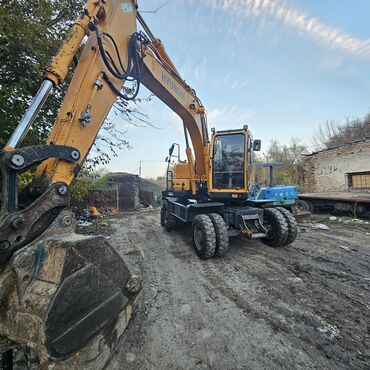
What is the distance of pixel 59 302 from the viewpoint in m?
1.29

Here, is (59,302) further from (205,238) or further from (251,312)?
(205,238)

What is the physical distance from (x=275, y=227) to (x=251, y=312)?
2663mm

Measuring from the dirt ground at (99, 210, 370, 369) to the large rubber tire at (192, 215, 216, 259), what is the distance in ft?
0.57

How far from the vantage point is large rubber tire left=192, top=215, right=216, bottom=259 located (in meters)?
4.02

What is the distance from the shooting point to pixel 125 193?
13.4 m

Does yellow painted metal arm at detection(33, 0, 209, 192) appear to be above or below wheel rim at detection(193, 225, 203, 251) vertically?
above

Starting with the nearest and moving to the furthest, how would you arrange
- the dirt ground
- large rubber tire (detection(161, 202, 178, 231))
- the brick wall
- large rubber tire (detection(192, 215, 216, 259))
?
the dirt ground < large rubber tire (detection(192, 215, 216, 259)) < large rubber tire (detection(161, 202, 178, 231)) < the brick wall

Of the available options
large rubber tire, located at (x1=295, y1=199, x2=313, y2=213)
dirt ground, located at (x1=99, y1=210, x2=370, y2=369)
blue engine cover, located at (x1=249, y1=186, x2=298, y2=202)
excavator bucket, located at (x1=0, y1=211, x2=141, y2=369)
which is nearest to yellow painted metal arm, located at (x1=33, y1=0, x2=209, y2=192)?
excavator bucket, located at (x1=0, y1=211, x2=141, y2=369)

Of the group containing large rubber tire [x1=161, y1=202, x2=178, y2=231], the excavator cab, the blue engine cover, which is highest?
the excavator cab

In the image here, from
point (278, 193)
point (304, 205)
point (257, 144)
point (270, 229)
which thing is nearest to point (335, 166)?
point (304, 205)

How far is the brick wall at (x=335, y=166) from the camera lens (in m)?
10.6

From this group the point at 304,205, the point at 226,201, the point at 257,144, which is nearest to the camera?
the point at 257,144

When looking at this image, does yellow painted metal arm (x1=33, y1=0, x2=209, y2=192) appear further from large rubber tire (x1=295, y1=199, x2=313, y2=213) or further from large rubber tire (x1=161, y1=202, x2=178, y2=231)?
large rubber tire (x1=295, y1=199, x2=313, y2=213)

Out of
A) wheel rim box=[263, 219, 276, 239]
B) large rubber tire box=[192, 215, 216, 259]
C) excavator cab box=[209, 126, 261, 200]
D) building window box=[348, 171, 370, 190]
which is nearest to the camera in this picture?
large rubber tire box=[192, 215, 216, 259]
